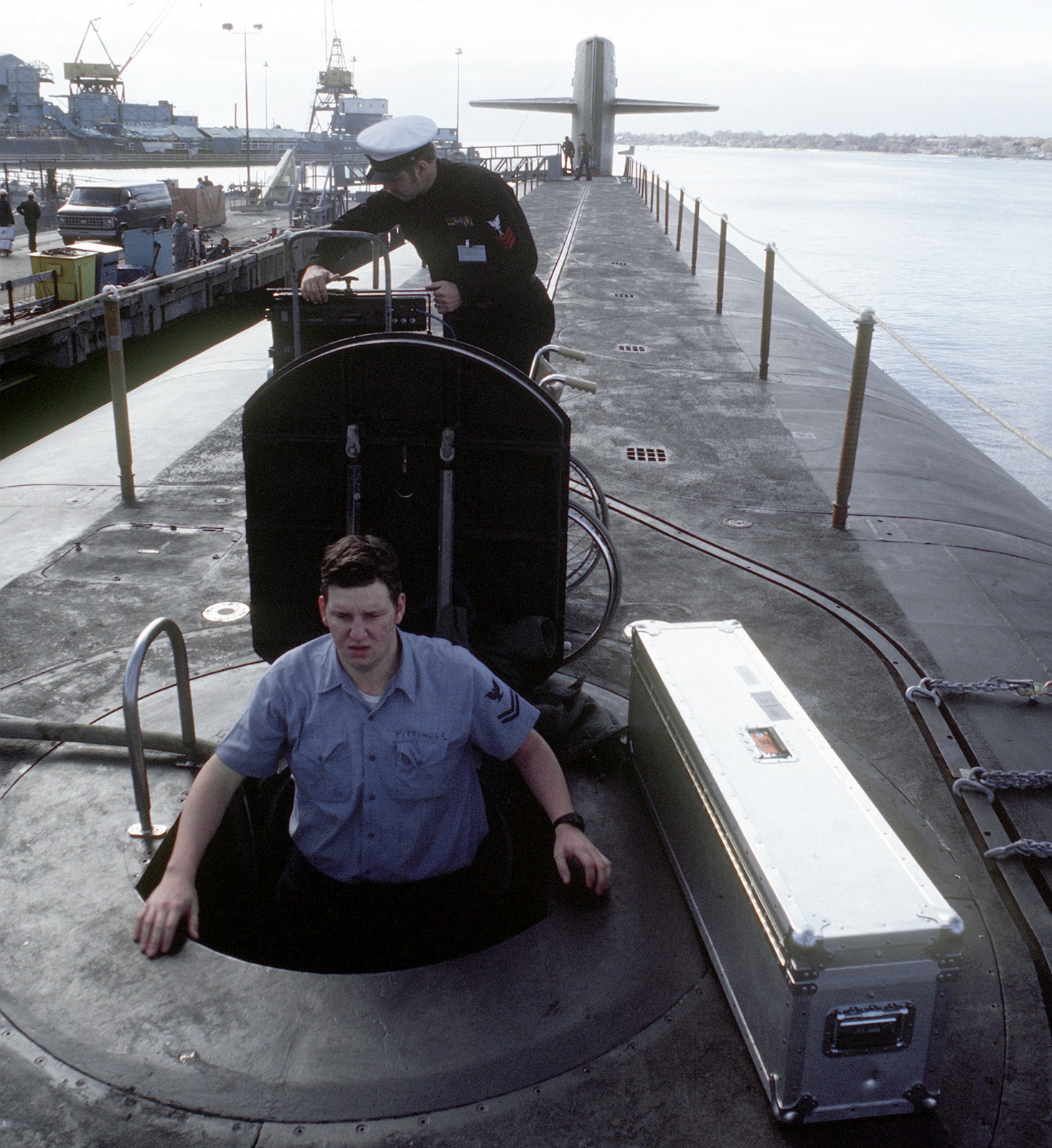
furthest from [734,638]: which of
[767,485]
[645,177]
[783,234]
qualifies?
[783,234]

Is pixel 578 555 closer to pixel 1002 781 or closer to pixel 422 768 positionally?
pixel 1002 781

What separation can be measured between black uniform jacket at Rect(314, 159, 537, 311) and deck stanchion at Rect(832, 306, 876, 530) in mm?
2871

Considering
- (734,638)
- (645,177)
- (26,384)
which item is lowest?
(26,384)

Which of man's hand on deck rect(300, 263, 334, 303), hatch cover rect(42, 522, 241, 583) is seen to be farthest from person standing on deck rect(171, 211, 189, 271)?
man's hand on deck rect(300, 263, 334, 303)

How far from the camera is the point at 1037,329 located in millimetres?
29906

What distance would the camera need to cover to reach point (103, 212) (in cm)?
3017

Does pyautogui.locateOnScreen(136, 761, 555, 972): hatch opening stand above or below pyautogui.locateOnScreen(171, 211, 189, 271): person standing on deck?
below

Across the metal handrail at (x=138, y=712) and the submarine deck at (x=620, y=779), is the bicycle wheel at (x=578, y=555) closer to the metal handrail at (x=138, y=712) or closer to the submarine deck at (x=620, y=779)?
the submarine deck at (x=620, y=779)

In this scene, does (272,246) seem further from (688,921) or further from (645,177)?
(688,921)

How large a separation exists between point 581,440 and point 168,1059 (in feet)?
24.5

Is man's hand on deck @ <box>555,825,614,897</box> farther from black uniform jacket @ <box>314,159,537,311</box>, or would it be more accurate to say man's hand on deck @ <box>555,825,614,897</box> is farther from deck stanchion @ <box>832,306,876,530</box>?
deck stanchion @ <box>832,306,876,530</box>

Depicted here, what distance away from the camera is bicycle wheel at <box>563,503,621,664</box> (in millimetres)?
5094

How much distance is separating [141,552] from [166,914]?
4364mm

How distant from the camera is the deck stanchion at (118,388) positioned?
7.37m
